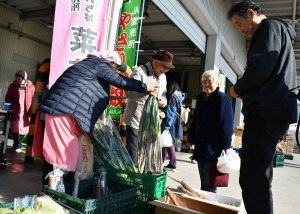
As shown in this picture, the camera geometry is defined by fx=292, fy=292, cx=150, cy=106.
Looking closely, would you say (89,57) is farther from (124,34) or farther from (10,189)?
(124,34)

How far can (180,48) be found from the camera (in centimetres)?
1244

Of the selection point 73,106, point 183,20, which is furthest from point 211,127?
point 183,20

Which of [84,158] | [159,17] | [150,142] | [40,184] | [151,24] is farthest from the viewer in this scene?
[151,24]

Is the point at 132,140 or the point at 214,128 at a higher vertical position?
the point at 214,128

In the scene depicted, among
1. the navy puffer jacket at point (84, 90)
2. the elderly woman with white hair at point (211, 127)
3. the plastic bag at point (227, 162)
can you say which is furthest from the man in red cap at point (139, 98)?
the plastic bag at point (227, 162)

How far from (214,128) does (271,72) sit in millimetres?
1227

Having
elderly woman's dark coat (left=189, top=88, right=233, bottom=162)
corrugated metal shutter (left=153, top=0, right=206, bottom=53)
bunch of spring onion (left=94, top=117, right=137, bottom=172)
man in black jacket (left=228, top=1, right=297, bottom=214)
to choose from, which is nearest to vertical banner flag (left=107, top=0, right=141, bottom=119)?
corrugated metal shutter (left=153, top=0, right=206, bottom=53)

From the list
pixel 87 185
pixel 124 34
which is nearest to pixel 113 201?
pixel 87 185

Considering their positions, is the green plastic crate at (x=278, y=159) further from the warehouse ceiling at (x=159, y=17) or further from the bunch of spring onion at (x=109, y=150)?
the bunch of spring onion at (x=109, y=150)

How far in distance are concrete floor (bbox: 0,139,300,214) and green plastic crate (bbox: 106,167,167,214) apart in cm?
122

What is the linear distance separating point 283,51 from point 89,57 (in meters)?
1.46

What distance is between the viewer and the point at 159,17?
1010 centimetres

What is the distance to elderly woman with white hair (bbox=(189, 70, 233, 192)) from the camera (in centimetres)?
298

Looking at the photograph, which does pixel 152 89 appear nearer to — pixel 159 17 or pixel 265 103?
pixel 265 103
